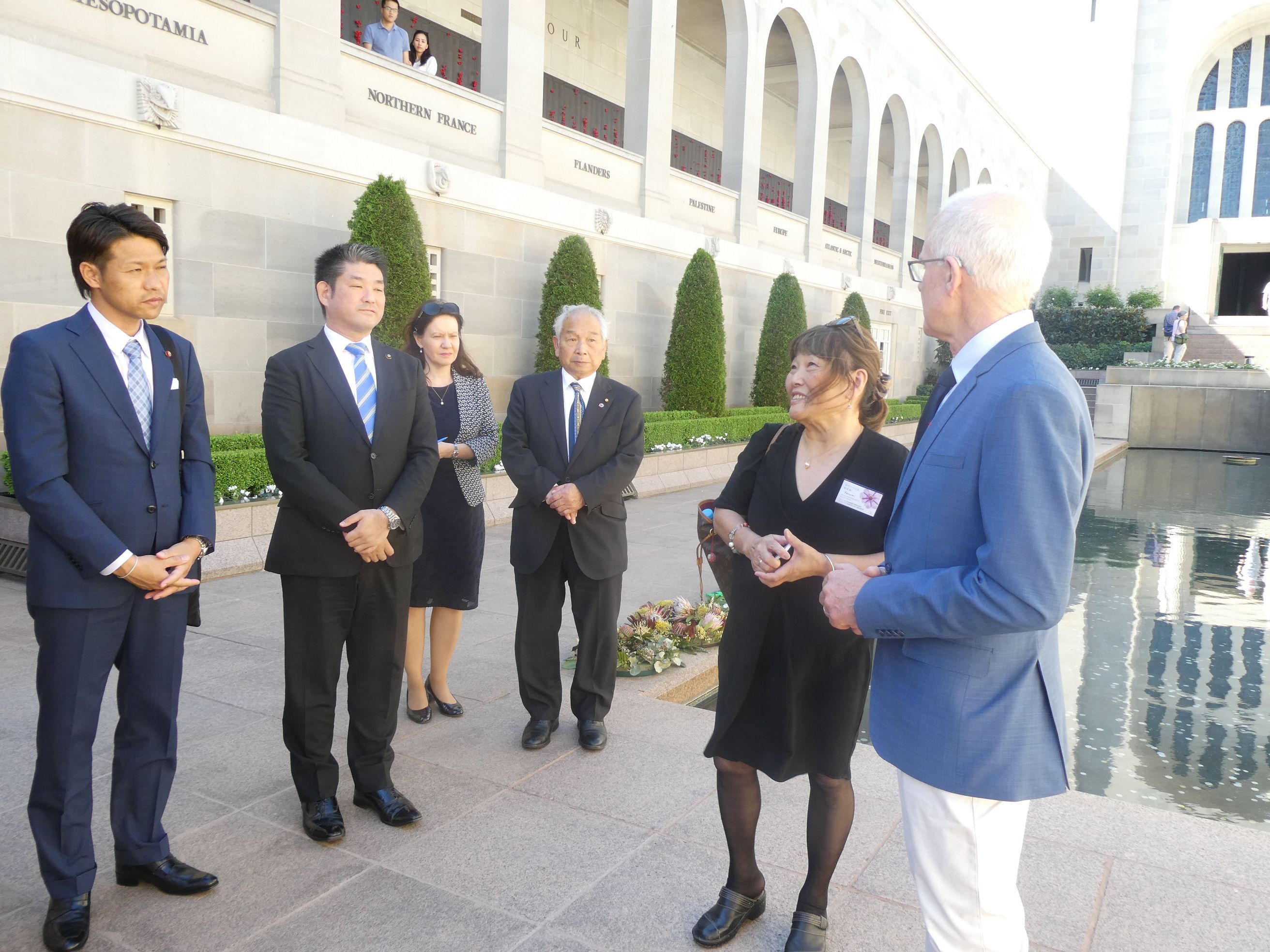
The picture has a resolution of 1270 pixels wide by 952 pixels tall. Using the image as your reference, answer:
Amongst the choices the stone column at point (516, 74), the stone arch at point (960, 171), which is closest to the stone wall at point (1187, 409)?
the stone arch at point (960, 171)

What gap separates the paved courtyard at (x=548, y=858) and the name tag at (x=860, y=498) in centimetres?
129

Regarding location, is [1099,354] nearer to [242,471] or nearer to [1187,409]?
[1187,409]

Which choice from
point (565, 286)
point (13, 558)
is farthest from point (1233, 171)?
point (13, 558)

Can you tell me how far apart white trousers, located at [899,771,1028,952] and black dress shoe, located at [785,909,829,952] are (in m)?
0.72

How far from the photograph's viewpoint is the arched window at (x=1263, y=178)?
137 feet

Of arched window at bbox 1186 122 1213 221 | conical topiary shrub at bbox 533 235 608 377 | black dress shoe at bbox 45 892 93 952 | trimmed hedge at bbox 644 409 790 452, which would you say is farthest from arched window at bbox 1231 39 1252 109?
black dress shoe at bbox 45 892 93 952

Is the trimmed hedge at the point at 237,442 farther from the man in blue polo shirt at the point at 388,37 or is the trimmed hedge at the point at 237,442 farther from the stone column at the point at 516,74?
the stone column at the point at 516,74

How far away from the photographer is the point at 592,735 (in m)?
4.07

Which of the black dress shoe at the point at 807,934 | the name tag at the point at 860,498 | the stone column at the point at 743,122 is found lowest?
the black dress shoe at the point at 807,934

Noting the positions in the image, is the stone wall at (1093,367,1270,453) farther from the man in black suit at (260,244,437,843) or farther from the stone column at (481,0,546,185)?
the man in black suit at (260,244,437,843)

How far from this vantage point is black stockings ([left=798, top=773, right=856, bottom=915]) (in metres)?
2.63

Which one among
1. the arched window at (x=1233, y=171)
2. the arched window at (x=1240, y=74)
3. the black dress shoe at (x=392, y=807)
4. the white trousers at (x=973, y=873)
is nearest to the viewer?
the white trousers at (x=973, y=873)

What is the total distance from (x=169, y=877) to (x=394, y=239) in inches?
315

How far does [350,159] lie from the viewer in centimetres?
1016
